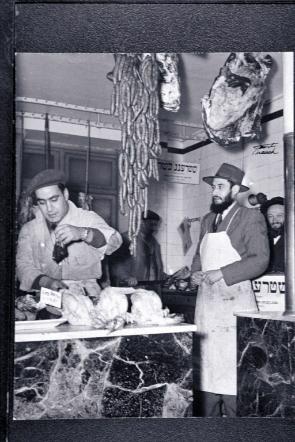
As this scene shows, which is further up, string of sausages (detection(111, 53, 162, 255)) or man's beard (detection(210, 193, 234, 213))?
string of sausages (detection(111, 53, 162, 255))

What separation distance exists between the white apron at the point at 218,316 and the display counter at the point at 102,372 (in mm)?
160

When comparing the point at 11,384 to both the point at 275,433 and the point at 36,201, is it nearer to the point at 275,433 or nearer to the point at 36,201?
the point at 36,201

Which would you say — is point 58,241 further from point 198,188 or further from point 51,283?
point 198,188

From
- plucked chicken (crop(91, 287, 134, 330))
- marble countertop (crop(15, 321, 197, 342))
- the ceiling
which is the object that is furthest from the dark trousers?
the ceiling

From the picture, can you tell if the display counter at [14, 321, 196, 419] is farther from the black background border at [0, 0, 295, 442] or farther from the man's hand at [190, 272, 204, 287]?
the man's hand at [190, 272, 204, 287]

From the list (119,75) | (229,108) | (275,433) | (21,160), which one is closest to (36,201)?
(21,160)

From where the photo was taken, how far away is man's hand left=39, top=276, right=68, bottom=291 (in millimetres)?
3268

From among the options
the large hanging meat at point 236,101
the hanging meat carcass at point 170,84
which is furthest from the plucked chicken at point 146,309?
the hanging meat carcass at point 170,84

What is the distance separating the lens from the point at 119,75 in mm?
3281

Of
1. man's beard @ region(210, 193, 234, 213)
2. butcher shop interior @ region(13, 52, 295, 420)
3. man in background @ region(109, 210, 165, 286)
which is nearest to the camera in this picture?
butcher shop interior @ region(13, 52, 295, 420)

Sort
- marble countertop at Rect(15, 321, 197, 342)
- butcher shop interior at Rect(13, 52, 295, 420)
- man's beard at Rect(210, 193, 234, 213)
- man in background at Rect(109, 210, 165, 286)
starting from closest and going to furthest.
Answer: marble countertop at Rect(15, 321, 197, 342) < butcher shop interior at Rect(13, 52, 295, 420) < man in background at Rect(109, 210, 165, 286) < man's beard at Rect(210, 193, 234, 213)

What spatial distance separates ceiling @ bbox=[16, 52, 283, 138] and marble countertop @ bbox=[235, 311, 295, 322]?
1.25 metres

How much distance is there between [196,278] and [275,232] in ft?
1.96

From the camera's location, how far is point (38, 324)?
126 inches
